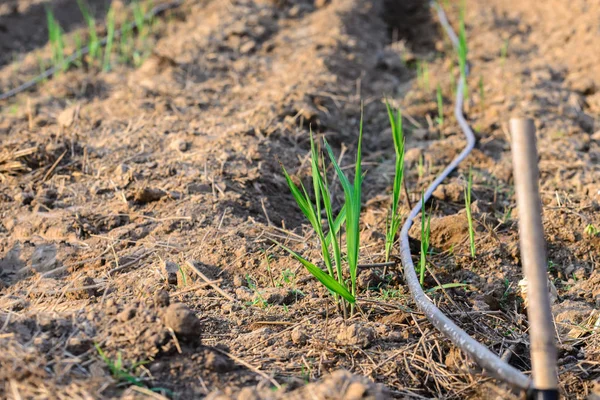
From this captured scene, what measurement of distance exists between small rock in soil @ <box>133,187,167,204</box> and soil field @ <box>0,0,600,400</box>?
0.01 metres

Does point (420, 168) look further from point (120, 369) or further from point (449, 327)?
point (120, 369)

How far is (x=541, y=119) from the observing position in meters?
3.42

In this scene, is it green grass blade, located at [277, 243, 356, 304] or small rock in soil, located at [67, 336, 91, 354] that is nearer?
small rock in soil, located at [67, 336, 91, 354]

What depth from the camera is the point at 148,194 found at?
2.62m

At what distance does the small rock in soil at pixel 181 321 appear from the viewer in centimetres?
162

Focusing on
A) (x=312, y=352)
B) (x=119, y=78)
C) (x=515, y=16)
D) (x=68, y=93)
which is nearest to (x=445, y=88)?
(x=515, y=16)

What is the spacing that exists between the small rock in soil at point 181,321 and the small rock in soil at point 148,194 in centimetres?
105

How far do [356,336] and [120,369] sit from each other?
2.08 feet

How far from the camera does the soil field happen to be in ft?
5.39

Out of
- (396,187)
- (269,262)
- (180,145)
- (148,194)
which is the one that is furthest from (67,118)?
(396,187)

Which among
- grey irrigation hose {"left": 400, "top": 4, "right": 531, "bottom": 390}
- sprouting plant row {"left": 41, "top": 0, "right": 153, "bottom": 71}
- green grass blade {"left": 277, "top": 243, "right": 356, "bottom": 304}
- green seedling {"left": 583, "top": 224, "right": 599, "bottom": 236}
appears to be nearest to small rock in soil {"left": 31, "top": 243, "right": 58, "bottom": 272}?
green grass blade {"left": 277, "top": 243, "right": 356, "bottom": 304}

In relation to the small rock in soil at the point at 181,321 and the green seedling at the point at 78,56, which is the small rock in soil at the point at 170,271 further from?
the green seedling at the point at 78,56

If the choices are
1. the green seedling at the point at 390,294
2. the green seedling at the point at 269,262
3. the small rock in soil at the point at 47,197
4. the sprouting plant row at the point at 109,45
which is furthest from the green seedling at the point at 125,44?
the green seedling at the point at 390,294

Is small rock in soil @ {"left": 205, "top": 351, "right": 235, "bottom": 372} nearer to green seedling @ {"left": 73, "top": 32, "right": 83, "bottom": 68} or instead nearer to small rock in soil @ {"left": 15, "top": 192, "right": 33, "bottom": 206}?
small rock in soil @ {"left": 15, "top": 192, "right": 33, "bottom": 206}
